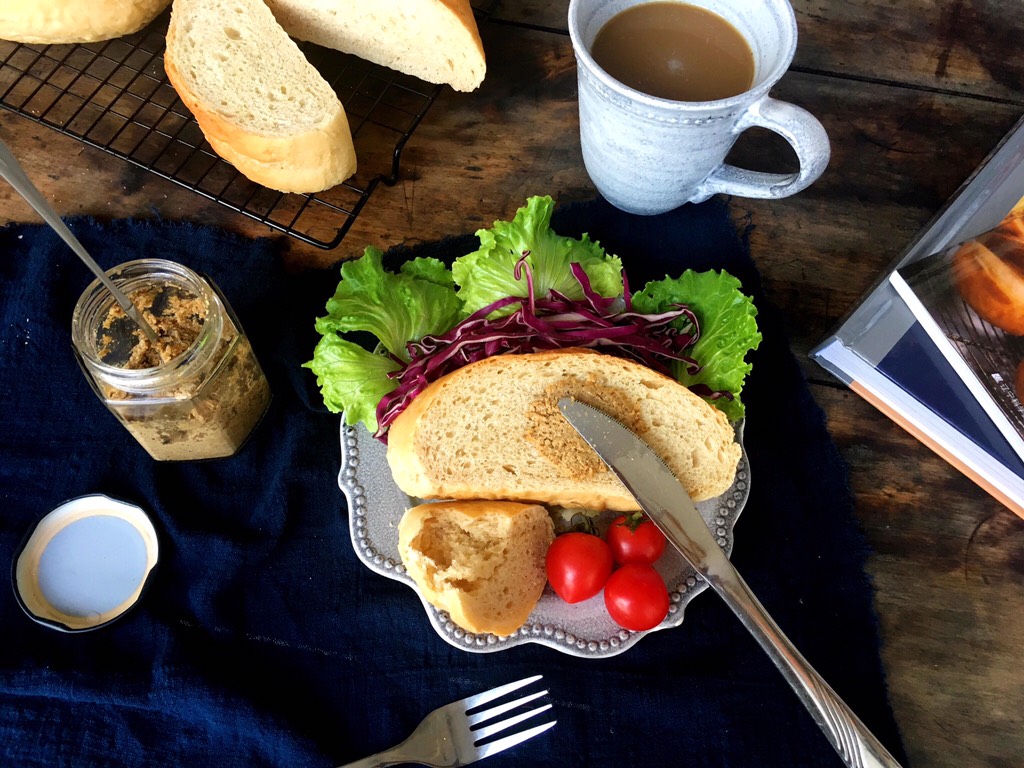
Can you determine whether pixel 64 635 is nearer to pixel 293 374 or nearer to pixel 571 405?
pixel 293 374

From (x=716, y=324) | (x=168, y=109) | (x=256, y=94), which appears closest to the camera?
(x=716, y=324)

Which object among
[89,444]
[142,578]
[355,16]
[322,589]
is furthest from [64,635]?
[355,16]

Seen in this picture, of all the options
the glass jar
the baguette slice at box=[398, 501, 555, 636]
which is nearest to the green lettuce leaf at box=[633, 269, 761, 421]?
the baguette slice at box=[398, 501, 555, 636]

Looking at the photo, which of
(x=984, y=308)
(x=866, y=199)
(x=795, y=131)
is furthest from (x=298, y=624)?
(x=866, y=199)

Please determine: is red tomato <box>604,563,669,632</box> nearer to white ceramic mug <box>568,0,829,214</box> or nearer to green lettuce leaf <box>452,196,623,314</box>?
green lettuce leaf <box>452,196,623,314</box>

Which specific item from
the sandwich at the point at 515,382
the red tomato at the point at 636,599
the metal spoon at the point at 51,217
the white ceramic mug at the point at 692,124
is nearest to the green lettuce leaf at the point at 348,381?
the sandwich at the point at 515,382

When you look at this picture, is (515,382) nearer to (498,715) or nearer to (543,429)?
(543,429)
